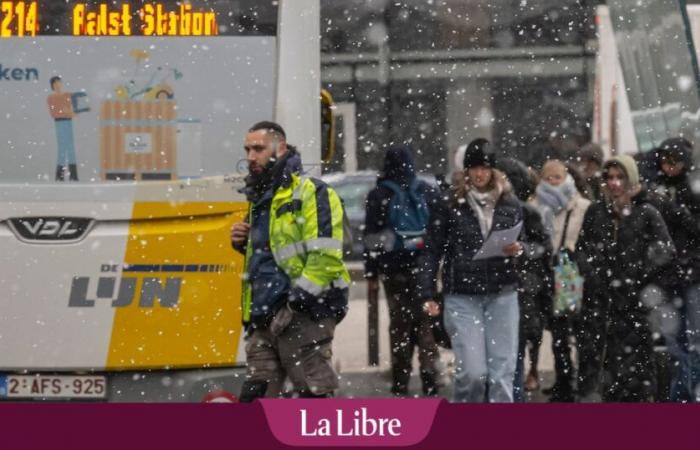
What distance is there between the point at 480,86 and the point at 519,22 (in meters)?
1.38

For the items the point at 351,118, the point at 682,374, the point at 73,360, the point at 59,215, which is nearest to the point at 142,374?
the point at 73,360

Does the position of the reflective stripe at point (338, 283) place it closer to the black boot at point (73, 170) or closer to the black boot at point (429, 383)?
the black boot at point (73, 170)

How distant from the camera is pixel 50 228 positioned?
754 cm

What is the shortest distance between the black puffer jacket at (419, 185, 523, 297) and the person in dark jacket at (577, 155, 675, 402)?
622 mm

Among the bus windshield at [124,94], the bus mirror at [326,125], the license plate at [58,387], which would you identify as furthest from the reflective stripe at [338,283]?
the license plate at [58,387]

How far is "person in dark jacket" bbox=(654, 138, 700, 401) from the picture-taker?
8750mm

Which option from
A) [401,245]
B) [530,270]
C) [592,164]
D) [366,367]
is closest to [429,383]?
[401,245]

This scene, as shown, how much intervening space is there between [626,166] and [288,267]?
7.73ft

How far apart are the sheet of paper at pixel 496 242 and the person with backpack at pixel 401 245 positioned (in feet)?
6.25

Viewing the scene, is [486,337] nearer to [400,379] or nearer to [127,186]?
[127,186]

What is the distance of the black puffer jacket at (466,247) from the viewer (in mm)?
8125

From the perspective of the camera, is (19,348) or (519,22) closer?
(19,348)

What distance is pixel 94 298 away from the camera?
7570 mm

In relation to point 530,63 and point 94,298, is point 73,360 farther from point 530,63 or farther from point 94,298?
point 530,63
